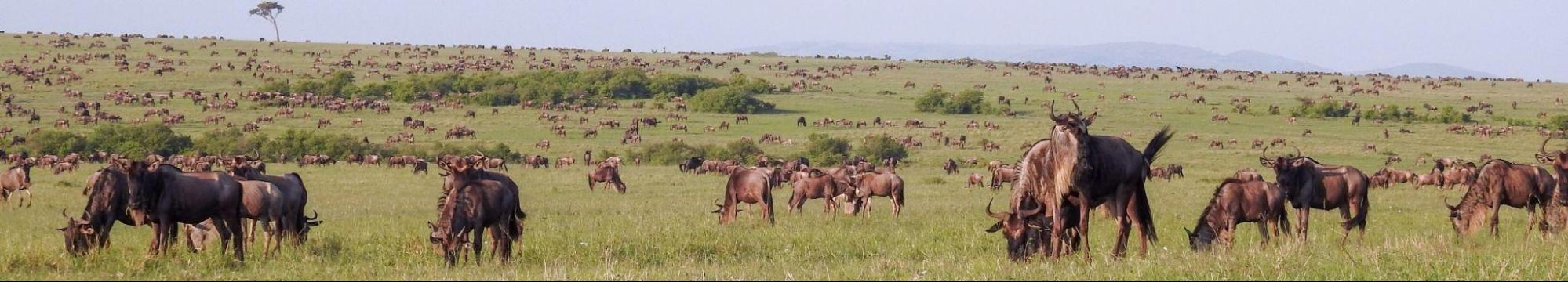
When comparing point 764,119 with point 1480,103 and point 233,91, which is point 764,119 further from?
point 1480,103

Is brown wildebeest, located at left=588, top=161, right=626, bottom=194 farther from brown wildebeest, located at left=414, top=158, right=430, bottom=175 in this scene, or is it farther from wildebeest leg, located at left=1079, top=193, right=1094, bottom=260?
wildebeest leg, located at left=1079, top=193, right=1094, bottom=260

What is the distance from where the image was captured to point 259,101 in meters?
59.8

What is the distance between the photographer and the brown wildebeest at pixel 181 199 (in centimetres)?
1088

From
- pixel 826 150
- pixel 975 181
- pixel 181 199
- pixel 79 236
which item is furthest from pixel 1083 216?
pixel 826 150

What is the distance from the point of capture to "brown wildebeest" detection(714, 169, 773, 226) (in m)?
18.2

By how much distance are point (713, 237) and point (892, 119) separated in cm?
4438

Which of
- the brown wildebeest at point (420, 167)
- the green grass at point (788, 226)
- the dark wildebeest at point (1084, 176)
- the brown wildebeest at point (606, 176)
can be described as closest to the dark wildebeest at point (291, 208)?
the green grass at point (788, 226)

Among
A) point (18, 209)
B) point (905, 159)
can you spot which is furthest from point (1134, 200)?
point (905, 159)

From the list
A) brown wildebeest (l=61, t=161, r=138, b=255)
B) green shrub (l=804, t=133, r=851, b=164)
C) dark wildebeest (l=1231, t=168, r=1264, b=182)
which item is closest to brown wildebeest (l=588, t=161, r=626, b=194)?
dark wildebeest (l=1231, t=168, r=1264, b=182)

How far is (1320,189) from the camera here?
48.7 ft

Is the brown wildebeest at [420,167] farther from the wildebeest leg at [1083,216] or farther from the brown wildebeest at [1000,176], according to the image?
the wildebeest leg at [1083,216]

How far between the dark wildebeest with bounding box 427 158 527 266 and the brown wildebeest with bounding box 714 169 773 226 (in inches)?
263

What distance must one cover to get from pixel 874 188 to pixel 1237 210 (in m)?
9.17

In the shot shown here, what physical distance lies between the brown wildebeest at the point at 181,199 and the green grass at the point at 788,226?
0.30 metres
